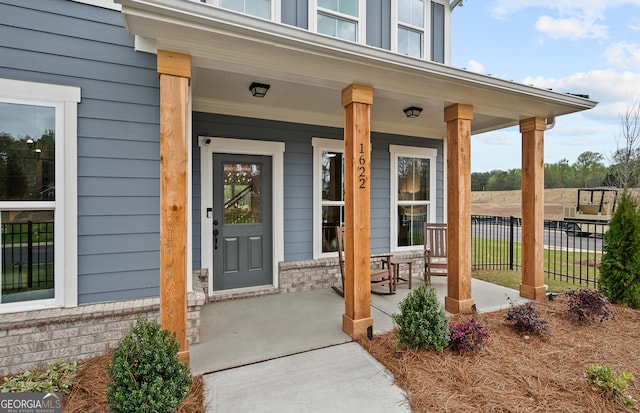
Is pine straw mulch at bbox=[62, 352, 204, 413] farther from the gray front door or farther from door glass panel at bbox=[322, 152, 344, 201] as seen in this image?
door glass panel at bbox=[322, 152, 344, 201]

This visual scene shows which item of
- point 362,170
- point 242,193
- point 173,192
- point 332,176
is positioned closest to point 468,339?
point 362,170

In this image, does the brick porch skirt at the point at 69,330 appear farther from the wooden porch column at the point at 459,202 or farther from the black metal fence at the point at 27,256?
the wooden porch column at the point at 459,202

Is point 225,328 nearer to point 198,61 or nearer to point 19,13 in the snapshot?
point 198,61

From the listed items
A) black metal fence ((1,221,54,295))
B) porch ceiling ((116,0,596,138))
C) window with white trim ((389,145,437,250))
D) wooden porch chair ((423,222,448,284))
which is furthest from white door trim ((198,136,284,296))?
wooden porch chair ((423,222,448,284))

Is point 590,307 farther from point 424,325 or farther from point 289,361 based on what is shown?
point 289,361

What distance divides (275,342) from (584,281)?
229 inches

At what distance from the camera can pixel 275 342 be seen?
2.88 meters

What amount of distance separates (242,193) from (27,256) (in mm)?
2275

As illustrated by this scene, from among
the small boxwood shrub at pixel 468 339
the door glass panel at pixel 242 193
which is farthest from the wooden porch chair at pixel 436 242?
the door glass panel at pixel 242 193

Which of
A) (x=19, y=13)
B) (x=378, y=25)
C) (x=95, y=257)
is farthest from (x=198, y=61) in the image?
(x=378, y=25)

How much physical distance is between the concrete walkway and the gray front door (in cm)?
46

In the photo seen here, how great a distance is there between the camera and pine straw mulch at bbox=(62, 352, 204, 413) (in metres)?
1.99

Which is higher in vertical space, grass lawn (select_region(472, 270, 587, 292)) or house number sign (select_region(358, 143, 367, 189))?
house number sign (select_region(358, 143, 367, 189))

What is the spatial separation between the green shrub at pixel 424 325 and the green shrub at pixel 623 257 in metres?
3.00
